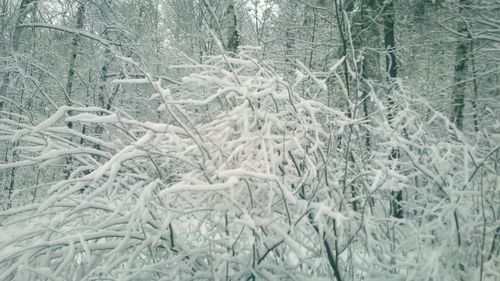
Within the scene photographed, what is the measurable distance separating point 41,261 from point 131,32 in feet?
25.1

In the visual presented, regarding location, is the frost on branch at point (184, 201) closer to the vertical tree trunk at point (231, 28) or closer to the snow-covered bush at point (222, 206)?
the snow-covered bush at point (222, 206)

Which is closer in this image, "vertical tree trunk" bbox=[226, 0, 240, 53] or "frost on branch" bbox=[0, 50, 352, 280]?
"frost on branch" bbox=[0, 50, 352, 280]

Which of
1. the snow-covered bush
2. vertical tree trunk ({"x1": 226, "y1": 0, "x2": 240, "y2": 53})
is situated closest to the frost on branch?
the snow-covered bush

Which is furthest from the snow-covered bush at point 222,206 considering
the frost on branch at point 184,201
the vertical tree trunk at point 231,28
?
the vertical tree trunk at point 231,28

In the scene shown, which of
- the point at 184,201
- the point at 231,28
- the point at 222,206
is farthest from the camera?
the point at 231,28

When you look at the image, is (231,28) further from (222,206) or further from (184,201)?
(222,206)

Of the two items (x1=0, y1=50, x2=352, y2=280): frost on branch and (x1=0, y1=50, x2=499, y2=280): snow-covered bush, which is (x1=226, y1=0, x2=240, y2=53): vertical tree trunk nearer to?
(x1=0, y1=50, x2=499, y2=280): snow-covered bush

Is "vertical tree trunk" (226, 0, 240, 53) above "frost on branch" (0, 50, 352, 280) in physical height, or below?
above

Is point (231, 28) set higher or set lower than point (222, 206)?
higher

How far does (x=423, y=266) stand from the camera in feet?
9.58

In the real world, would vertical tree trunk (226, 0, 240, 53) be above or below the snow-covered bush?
above

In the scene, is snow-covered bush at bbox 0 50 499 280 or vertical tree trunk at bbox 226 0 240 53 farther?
vertical tree trunk at bbox 226 0 240 53

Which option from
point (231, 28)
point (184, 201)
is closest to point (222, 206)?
point (184, 201)

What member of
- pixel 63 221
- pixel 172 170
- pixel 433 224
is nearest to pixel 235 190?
pixel 172 170
